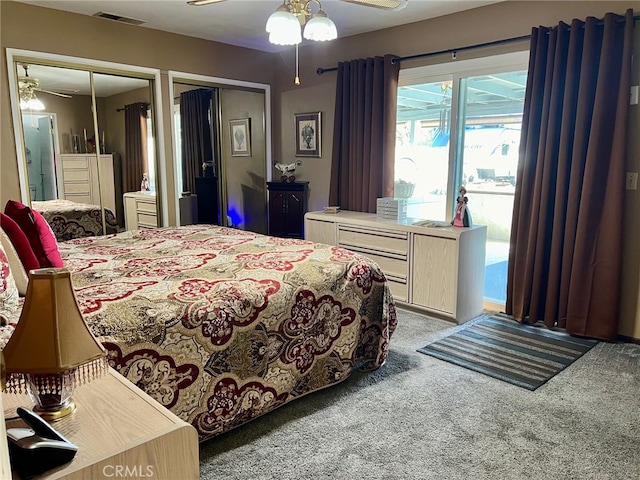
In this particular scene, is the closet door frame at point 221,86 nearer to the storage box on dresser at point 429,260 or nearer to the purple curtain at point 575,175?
the storage box on dresser at point 429,260

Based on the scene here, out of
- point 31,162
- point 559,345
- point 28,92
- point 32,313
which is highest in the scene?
point 28,92

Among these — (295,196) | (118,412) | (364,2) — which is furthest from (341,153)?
(118,412)

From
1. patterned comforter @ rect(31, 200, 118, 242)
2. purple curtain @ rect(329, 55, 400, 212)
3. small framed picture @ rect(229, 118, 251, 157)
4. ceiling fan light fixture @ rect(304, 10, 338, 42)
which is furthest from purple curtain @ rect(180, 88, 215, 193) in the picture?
ceiling fan light fixture @ rect(304, 10, 338, 42)

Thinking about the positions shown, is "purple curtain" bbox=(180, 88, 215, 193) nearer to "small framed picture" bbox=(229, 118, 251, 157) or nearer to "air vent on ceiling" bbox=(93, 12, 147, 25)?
"small framed picture" bbox=(229, 118, 251, 157)

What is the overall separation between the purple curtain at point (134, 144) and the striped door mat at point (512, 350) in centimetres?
305

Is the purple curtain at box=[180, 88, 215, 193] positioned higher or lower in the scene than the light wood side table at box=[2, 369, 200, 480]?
higher

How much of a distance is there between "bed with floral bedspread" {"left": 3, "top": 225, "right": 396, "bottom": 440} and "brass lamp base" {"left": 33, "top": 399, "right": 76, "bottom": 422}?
61cm

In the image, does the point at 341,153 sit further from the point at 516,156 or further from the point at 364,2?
the point at 364,2

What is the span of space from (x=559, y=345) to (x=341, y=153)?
2632 millimetres

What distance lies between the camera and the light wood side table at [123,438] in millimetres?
1000

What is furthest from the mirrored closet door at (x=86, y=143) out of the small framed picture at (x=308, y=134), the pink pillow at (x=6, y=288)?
the pink pillow at (x=6, y=288)

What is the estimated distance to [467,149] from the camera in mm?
4141

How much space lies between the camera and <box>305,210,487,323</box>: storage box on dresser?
3.60m

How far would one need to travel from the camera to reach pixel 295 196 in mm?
5078
